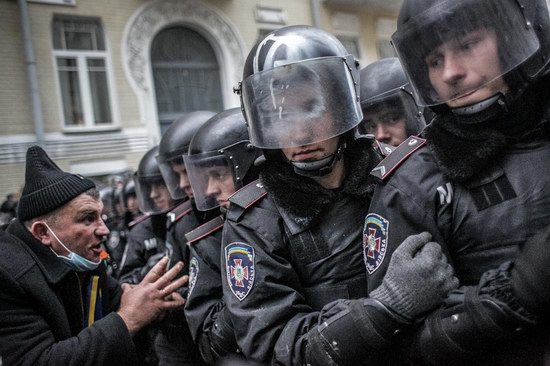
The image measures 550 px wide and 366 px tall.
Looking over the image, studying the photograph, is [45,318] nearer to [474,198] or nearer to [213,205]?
[213,205]

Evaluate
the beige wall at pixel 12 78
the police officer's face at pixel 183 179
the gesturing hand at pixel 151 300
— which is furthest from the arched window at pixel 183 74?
the gesturing hand at pixel 151 300

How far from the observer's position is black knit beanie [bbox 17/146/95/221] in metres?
2.11

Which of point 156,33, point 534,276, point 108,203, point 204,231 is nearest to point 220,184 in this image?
point 204,231

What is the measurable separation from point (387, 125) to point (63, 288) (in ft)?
5.98

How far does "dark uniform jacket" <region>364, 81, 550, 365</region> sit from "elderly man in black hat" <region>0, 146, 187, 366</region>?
120 cm

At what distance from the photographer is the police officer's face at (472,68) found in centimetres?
129

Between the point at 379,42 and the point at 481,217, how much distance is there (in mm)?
12045

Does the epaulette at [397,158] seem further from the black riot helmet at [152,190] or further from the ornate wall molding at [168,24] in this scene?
the ornate wall molding at [168,24]

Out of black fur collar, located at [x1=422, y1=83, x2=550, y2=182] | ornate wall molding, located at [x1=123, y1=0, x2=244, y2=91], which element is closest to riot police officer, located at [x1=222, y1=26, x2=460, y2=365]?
black fur collar, located at [x1=422, y1=83, x2=550, y2=182]

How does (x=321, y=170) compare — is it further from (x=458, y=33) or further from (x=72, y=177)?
(x=72, y=177)

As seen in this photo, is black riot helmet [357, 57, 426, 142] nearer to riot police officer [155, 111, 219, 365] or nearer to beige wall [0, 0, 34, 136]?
riot police officer [155, 111, 219, 365]

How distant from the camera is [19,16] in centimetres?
795

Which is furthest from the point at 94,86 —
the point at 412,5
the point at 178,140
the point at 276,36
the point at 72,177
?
the point at 412,5

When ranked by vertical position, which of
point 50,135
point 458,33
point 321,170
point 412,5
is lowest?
point 321,170
